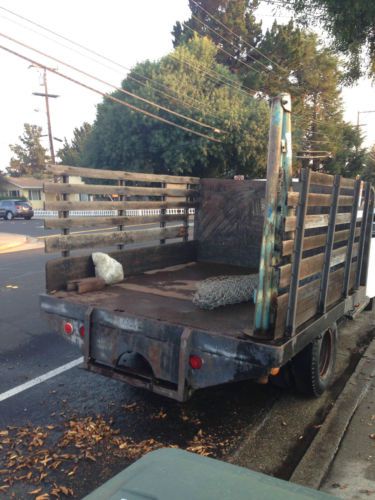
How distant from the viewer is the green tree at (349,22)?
283 inches

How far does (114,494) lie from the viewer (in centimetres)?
132

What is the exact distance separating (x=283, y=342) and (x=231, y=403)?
1412 millimetres

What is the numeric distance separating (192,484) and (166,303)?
260 centimetres

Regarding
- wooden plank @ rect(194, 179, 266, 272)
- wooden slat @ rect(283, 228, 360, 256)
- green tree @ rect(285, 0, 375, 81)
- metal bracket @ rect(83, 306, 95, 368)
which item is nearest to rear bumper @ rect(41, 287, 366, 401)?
metal bracket @ rect(83, 306, 95, 368)

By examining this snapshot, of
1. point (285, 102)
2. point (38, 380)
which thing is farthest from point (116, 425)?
point (285, 102)

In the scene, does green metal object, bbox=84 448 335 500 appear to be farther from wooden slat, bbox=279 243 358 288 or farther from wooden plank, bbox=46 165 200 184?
wooden plank, bbox=46 165 200 184

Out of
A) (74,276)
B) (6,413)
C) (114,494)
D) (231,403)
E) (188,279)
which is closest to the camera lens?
(114,494)

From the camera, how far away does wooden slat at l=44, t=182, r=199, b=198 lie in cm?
388

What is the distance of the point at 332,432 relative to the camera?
3.47 metres

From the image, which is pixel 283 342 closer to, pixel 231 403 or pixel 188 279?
pixel 231 403

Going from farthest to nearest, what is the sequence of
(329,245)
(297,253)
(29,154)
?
(29,154) → (329,245) → (297,253)

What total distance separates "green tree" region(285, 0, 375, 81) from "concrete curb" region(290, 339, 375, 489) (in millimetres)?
5801

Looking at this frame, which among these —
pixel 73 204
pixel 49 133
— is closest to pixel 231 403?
pixel 73 204

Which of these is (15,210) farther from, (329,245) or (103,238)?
(329,245)
